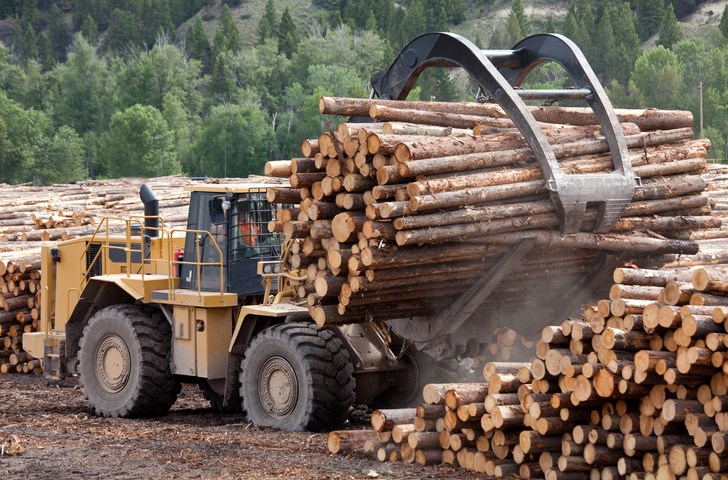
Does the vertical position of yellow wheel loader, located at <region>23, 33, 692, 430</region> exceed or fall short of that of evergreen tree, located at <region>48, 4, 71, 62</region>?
it falls short

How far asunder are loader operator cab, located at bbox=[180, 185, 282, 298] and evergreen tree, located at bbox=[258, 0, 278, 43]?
387ft

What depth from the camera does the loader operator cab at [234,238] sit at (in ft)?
48.9

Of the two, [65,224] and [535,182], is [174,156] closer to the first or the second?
[65,224]

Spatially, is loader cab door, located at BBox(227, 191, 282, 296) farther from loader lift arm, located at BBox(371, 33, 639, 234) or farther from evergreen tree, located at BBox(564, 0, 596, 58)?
evergreen tree, located at BBox(564, 0, 596, 58)

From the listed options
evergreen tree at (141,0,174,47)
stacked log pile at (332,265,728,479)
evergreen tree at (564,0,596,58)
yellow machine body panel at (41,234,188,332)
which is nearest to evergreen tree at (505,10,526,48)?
evergreen tree at (564,0,596,58)

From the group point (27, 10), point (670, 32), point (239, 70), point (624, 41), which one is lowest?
point (239, 70)

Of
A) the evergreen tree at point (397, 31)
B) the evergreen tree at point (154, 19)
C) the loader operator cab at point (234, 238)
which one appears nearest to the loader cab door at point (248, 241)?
the loader operator cab at point (234, 238)

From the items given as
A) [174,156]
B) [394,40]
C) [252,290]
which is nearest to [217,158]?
[174,156]

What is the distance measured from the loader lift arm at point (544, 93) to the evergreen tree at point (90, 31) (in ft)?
432

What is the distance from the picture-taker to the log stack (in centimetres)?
1227

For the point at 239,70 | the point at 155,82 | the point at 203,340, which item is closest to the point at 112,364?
the point at 203,340

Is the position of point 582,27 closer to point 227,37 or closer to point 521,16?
point 521,16

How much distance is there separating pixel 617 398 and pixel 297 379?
4281 mm

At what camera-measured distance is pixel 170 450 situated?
12.5 metres
